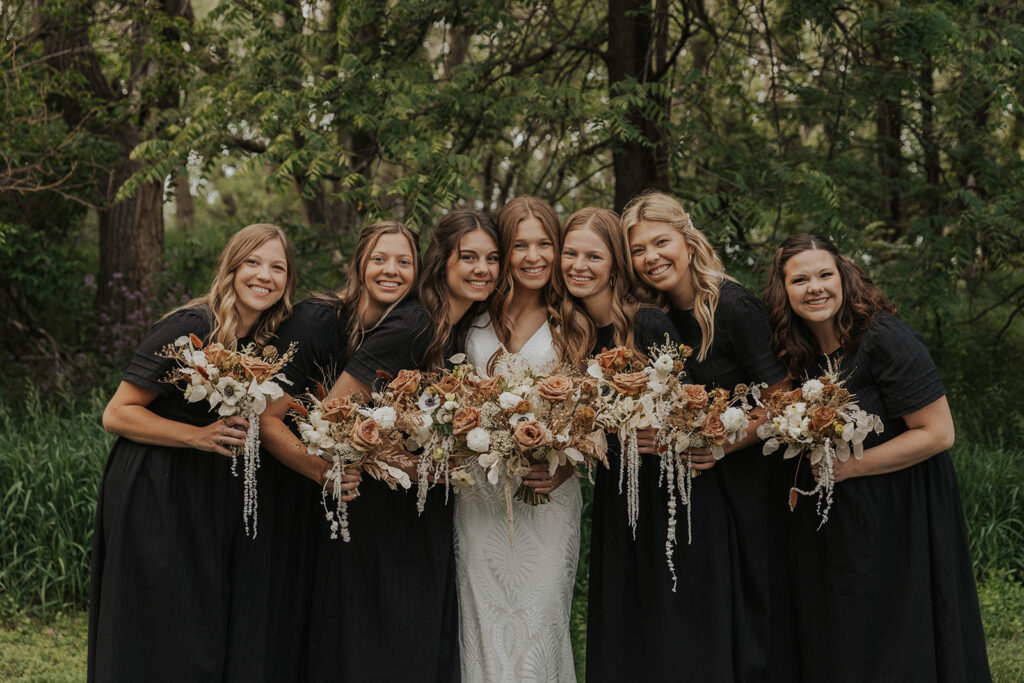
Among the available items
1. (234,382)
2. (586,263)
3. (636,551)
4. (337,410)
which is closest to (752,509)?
(636,551)

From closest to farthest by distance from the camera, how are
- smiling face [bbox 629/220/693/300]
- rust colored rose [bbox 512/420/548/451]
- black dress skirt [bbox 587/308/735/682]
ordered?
1. rust colored rose [bbox 512/420/548/451]
2. black dress skirt [bbox 587/308/735/682]
3. smiling face [bbox 629/220/693/300]

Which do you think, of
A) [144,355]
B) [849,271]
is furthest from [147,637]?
[849,271]

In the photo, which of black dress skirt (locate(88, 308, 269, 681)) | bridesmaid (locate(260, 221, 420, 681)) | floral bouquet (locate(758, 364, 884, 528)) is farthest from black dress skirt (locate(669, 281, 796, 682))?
black dress skirt (locate(88, 308, 269, 681))

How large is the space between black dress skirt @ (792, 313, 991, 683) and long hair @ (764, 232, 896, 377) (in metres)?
0.10

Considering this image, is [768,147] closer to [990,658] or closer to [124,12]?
[990,658]

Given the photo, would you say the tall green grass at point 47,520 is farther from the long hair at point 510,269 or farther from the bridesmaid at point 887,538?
the bridesmaid at point 887,538

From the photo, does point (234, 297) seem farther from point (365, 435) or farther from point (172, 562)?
point (172, 562)

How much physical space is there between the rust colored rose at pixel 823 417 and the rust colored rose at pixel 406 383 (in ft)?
5.54

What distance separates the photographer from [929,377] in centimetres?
436

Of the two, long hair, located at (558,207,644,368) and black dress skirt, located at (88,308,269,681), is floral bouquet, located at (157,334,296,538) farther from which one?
long hair, located at (558,207,644,368)

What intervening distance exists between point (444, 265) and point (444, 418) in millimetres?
1077

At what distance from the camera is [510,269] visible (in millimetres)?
4930

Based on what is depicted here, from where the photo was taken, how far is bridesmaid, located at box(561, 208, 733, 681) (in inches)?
174

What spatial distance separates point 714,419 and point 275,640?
2294 millimetres
